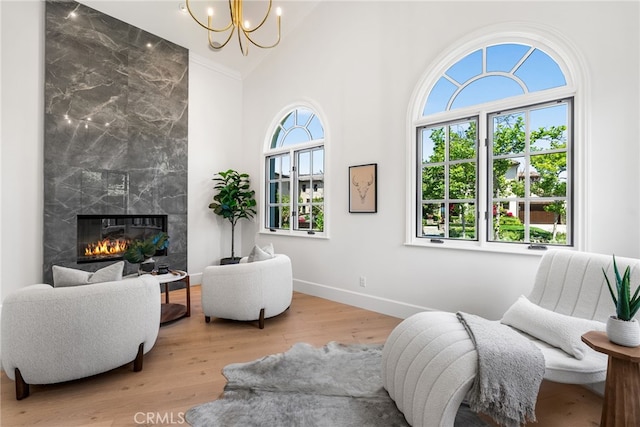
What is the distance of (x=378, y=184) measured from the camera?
3.70 m

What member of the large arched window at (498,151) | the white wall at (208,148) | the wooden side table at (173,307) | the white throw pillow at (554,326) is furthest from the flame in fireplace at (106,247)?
the white throw pillow at (554,326)

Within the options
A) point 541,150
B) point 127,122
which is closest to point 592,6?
point 541,150

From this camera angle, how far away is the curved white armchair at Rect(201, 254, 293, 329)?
3.09m

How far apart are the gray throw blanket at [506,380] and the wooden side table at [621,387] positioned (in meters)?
0.29

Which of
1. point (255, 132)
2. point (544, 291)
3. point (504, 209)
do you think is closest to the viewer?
point (544, 291)

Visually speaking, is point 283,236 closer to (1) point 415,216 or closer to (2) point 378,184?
(2) point 378,184

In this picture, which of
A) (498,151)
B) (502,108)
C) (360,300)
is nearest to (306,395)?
(360,300)

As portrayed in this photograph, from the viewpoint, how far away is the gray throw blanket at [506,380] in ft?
4.65

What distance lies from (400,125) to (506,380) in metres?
2.72

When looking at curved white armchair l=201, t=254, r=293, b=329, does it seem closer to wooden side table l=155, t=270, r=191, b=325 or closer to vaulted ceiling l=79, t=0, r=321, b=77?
wooden side table l=155, t=270, r=191, b=325

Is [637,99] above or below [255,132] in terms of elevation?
below

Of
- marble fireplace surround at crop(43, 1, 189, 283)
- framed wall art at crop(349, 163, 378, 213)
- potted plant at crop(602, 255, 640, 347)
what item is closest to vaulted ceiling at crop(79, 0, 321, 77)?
marble fireplace surround at crop(43, 1, 189, 283)

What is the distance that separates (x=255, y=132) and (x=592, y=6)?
175 inches

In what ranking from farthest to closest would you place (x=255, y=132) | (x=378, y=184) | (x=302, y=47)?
(x=255, y=132)
(x=302, y=47)
(x=378, y=184)
